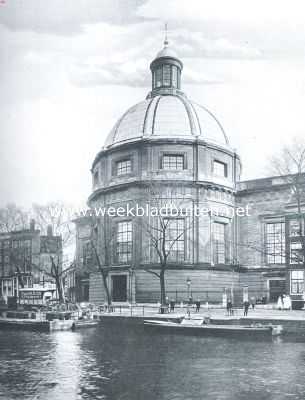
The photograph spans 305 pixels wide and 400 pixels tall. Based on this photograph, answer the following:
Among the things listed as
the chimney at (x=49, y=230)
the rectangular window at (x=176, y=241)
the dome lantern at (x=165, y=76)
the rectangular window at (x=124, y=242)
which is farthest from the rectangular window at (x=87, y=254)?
the dome lantern at (x=165, y=76)

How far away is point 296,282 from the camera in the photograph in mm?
51156

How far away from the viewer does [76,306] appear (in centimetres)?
4766

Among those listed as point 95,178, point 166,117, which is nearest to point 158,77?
point 166,117

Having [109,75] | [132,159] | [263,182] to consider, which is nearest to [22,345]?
[109,75]

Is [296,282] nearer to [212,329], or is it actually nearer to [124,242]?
[124,242]

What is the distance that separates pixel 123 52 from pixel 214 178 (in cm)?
3692

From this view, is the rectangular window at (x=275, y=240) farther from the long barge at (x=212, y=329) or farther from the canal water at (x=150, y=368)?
the canal water at (x=150, y=368)

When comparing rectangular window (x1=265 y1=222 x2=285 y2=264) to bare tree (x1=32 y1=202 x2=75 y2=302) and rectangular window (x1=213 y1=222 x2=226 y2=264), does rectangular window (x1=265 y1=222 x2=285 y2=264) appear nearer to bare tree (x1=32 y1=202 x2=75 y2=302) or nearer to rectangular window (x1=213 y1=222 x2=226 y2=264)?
rectangular window (x1=213 y1=222 x2=226 y2=264)

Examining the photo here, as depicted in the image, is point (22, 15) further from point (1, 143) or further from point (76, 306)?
point (76, 306)

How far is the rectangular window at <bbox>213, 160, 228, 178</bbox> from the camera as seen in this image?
58.5 meters

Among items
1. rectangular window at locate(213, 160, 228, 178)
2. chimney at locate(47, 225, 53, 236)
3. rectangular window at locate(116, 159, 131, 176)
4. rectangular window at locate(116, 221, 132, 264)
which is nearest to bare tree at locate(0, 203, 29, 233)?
chimney at locate(47, 225, 53, 236)

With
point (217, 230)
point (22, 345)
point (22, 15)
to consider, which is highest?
point (22, 15)

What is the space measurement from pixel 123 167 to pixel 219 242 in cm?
1247

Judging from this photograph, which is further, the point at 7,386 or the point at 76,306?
the point at 76,306
